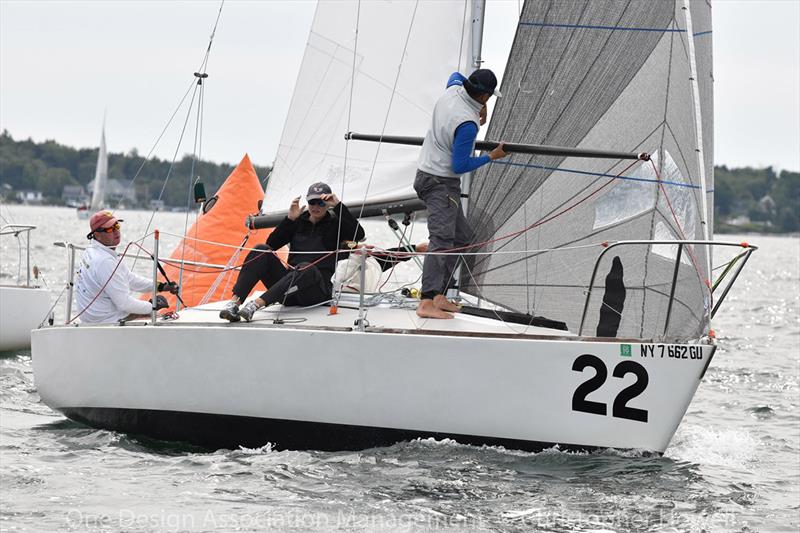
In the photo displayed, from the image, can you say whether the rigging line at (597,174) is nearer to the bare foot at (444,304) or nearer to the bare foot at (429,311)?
the bare foot at (444,304)

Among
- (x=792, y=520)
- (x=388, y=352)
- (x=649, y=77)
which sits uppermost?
(x=649, y=77)

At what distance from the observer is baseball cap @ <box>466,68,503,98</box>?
7.34 metres

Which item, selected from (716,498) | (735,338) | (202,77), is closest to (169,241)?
(735,338)

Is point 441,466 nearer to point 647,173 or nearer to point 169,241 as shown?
point 647,173

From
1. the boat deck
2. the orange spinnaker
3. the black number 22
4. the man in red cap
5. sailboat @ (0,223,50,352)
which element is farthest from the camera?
sailboat @ (0,223,50,352)

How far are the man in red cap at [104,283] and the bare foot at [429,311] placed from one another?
169 centimetres

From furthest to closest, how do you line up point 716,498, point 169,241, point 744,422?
point 169,241
point 744,422
point 716,498

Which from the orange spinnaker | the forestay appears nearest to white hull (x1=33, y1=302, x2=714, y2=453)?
the forestay

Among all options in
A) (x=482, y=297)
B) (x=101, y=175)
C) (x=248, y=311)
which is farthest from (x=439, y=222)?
(x=101, y=175)

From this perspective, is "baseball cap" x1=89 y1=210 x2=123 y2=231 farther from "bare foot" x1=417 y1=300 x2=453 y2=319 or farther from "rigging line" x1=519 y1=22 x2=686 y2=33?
"rigging line" x1=519 y1=22 x2=686 y2=33

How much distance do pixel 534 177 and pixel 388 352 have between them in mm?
1914

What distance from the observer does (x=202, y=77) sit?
30.8 ft

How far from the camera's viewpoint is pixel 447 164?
7.51 m

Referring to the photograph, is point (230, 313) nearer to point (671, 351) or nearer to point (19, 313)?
point (671, 351)
